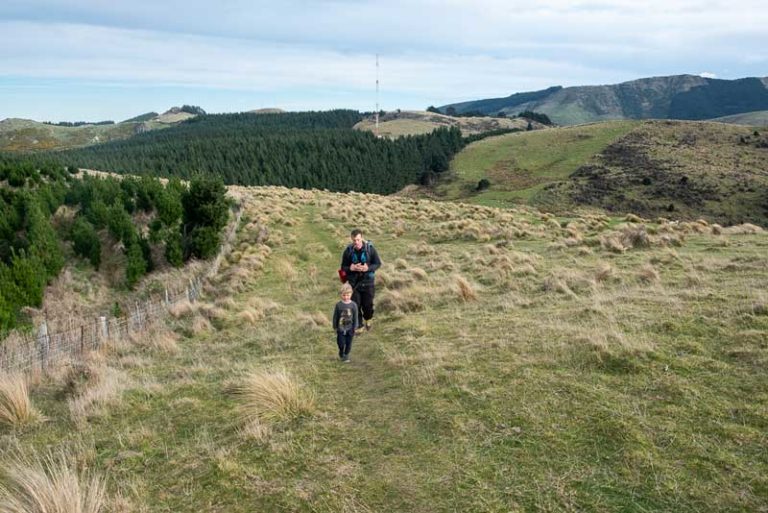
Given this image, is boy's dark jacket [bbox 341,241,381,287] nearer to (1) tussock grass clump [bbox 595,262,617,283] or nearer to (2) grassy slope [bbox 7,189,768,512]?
(2) grassy slope [bbox 7,189,768,512]

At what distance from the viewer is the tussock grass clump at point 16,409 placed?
7.75 metres

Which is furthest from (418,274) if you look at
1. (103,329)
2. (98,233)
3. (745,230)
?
(98,233)

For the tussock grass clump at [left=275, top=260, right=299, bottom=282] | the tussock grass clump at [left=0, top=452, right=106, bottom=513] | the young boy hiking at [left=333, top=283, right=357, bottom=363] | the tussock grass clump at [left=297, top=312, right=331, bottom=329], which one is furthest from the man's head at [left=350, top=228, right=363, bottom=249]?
the tussock grass clump at [left=275, top=260, right=299, bottom=282]

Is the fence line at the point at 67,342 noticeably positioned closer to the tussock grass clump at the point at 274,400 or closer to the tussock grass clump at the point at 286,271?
the tussock grass clump at the point at 286,271

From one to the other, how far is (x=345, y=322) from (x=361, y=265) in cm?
158

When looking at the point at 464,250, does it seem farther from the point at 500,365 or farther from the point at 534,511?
the point at 534,511

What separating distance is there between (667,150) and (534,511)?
90.0 m

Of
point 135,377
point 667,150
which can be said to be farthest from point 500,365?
point 667,150

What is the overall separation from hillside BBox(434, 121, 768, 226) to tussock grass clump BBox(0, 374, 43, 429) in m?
62.6

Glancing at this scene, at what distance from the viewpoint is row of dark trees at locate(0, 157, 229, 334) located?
24984 millimetres

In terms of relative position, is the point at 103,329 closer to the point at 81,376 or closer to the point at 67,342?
the point at 67,342

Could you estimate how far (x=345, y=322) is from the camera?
9.54 m

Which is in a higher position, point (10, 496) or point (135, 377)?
point (10, 496)

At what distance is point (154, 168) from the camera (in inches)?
3625
